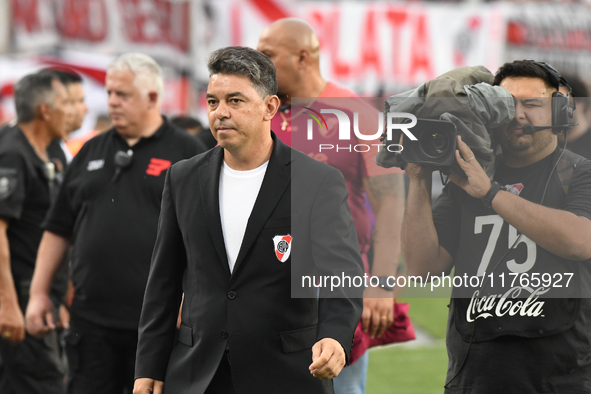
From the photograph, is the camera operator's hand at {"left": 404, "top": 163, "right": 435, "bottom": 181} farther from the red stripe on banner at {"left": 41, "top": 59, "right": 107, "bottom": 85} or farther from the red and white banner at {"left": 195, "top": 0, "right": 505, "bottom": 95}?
the red and white banner at {"left": 195, "top": 0, "right": 505, "bottom": 95}

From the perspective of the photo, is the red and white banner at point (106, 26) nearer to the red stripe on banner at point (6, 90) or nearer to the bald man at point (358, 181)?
the red stripe on banner at point (6, 90)

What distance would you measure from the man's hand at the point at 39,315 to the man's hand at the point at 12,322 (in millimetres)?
460

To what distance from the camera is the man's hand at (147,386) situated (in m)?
2.95

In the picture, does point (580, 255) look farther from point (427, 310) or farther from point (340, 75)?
point (340, 75)

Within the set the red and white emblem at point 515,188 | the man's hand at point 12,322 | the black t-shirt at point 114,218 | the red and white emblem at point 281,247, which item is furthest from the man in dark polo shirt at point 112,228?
the red and white emblem at point 515,188

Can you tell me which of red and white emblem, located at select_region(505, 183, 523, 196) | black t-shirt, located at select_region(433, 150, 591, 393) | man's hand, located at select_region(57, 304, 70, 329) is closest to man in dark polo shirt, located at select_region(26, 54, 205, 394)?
man's hand, located at select_region(57, 304, 70, 329)

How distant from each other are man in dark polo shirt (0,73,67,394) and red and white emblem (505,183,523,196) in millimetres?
3413

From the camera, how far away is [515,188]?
116 inches

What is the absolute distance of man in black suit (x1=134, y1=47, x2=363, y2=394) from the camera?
2879 mm

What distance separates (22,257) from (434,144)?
346 cm

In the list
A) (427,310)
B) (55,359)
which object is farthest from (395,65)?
(55,359)

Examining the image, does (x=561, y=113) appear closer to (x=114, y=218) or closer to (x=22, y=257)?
(x=114, y=218)

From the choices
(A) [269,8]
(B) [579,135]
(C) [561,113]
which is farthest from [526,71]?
(A) [269,8]

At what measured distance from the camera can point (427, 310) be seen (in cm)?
1281
